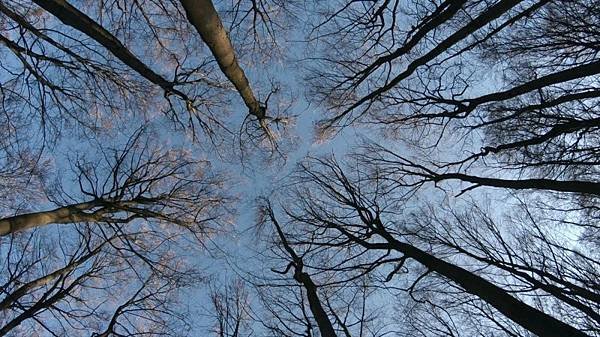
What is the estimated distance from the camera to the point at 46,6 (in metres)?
4.66

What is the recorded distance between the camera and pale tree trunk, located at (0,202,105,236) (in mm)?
4906

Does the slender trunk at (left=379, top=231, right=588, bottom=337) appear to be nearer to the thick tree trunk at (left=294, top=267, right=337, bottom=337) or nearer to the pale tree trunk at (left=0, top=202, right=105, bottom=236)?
the thick tree trunk at (left=294, top=267, right=337, bottom=337)

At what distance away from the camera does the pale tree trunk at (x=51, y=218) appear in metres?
4.91

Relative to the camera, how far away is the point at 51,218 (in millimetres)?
5434

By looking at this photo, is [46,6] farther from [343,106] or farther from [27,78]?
[343,106]

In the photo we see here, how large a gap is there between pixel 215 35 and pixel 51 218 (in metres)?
3.33

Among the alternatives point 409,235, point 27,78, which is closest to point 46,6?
point 27,78

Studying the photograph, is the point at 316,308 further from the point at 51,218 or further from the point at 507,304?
the point at 51,218

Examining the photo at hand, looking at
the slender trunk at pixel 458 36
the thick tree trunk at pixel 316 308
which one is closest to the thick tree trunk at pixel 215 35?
the slender trunk at pixel 458 36

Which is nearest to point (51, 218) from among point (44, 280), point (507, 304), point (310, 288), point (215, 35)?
point (44, 280)

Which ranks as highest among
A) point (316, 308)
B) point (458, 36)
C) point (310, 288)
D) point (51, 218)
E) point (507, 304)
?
point (458, 36)

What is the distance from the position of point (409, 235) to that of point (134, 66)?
224 inches

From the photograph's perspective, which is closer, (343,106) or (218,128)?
(218,128)

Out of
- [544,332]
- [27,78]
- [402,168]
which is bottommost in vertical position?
[544,332]
